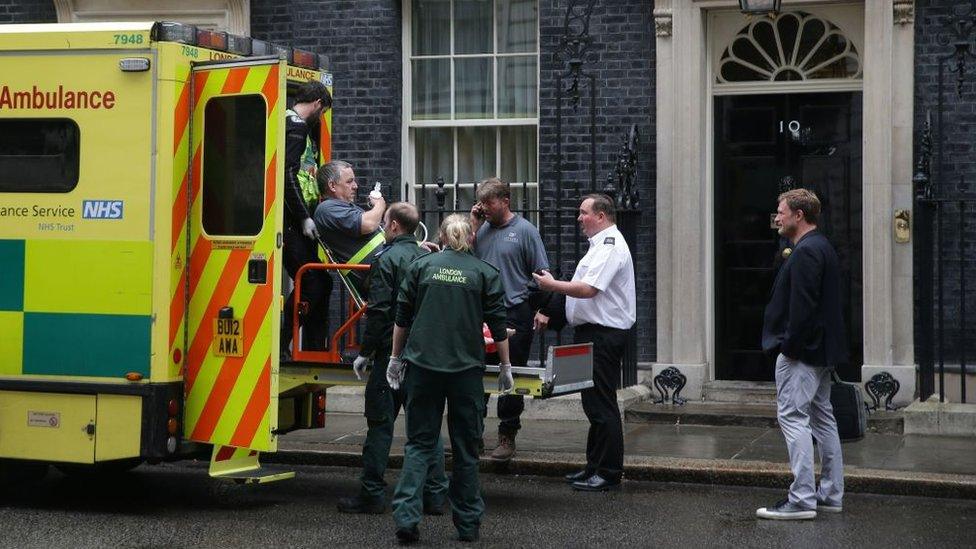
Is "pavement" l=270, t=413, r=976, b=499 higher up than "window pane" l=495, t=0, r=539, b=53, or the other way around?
"window pane" l=495, t=0, r=539, b=53

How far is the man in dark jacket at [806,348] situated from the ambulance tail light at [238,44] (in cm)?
326

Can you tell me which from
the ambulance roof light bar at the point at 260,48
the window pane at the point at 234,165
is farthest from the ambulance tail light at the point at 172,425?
the ambulance roof light bar at the point at 260,48

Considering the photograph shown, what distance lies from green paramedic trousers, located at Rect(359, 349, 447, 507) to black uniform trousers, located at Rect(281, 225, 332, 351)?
2.20 ft

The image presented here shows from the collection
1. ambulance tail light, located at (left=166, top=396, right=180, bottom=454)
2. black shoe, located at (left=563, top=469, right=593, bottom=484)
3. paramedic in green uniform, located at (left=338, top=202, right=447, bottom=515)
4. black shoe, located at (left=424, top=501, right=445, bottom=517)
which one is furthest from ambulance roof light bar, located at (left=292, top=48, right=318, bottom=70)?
black shoe, located at (left=563, top=469, right=593, bottom=484)

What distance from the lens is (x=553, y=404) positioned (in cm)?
1225

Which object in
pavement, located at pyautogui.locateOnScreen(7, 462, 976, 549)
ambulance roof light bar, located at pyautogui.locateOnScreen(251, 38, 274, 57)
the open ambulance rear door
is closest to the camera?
pavement, located at pyautogui.locateOnScreen(7, 462, 976, 549)

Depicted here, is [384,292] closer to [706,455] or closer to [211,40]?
[211,40]

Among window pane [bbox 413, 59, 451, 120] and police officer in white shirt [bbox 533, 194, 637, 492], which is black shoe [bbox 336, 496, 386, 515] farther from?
window pane [bbox 413, 59, 451, 120]

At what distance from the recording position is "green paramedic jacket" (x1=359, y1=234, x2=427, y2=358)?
8.17 meters

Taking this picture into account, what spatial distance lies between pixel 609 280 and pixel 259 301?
7.23ft

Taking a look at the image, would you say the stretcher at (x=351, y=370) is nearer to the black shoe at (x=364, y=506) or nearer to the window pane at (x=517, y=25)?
the black shoe at (x=364, y=506)

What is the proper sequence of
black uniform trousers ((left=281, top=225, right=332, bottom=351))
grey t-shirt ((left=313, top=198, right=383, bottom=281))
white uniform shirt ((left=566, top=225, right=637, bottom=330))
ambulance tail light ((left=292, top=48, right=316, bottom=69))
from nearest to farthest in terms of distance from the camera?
grey t-shirt ((left=313, top=198, right=383, bottom=281)) < black uniform trousers ((left=281, top=225, right=332, bottom=351)) < white uniform shirt ((left=566, top=225, right=637, bottom=330)) < ambulance tail light ((left=292, top=48, right=316, bottom=69))

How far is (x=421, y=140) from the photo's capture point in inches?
542

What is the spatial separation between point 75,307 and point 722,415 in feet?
17.7
